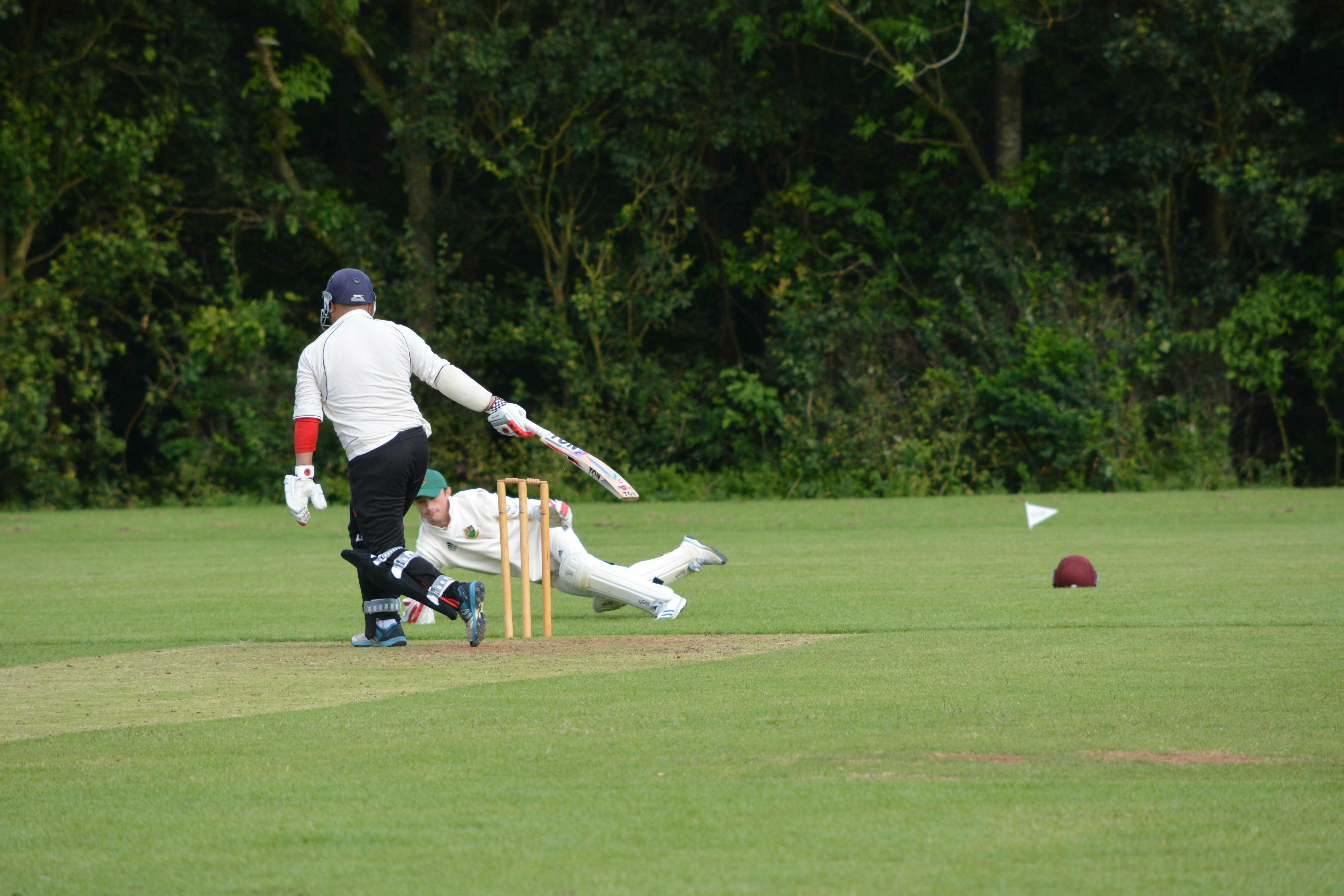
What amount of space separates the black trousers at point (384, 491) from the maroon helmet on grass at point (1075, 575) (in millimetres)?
4703

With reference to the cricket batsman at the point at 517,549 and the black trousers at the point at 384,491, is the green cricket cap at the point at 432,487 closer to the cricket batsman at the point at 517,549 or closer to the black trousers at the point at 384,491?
the cricket batsman at the point at 517,549

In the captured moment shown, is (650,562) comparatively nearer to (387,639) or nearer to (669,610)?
(669,610)

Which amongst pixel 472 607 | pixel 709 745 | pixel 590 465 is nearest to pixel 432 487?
pixel 590 465

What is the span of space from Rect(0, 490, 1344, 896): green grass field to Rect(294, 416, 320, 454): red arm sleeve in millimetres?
1136

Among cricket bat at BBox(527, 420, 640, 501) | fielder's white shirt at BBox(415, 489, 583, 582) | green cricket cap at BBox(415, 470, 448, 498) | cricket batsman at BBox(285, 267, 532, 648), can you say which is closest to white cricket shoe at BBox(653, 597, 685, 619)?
fielder's white shirt at BBox(415, 489, 583, 582)

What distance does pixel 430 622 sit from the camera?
9219 millimetres

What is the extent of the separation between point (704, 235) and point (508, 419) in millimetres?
21337

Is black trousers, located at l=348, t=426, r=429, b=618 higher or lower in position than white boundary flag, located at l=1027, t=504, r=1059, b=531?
higher

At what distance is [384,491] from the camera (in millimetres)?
7945

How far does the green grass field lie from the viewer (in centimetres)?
367

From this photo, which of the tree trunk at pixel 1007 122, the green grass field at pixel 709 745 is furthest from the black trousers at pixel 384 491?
the tree trunk at pixel 1007 122

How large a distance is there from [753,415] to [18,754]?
2194 centimetres

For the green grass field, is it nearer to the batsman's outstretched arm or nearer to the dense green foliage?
the batsman's outstretched arm

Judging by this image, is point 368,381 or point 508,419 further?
point 508,419
